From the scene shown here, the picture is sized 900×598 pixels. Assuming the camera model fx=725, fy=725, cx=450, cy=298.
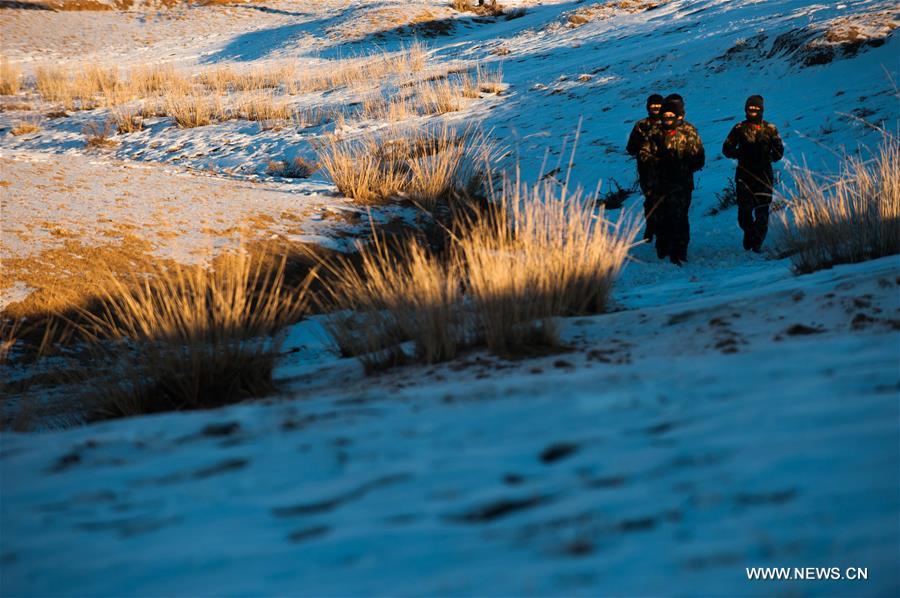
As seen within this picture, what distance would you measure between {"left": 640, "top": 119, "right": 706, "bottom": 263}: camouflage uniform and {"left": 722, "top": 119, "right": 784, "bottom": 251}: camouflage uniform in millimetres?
348

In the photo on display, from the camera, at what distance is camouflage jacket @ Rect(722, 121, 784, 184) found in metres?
6.18

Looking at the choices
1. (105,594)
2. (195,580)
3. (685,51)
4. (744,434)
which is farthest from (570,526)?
(685,51)

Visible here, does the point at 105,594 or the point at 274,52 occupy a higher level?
the point at 274,52

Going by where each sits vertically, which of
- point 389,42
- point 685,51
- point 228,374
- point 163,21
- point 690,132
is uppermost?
point 163,21

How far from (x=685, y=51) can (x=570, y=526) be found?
11700 millimetres

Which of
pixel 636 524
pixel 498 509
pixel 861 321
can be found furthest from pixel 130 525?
pixel 861 321

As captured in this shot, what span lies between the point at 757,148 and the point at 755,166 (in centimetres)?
15

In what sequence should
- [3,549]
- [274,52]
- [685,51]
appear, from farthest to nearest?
[274,52], [685,51], [3,549]

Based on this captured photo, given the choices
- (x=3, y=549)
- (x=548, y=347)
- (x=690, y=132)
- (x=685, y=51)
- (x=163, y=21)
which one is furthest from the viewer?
(x=163, y=21)

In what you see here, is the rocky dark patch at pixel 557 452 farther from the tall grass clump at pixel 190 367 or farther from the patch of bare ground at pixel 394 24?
the patch of bare ground at pixel 394 24

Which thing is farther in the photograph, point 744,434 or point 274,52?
point 274,52

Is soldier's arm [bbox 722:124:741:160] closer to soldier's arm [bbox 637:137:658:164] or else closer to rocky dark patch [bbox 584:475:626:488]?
soldier's arm [bbox 637:137:658:164]

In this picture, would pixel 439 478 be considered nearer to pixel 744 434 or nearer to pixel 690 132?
pixel 744 434

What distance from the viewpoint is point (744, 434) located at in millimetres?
1695
